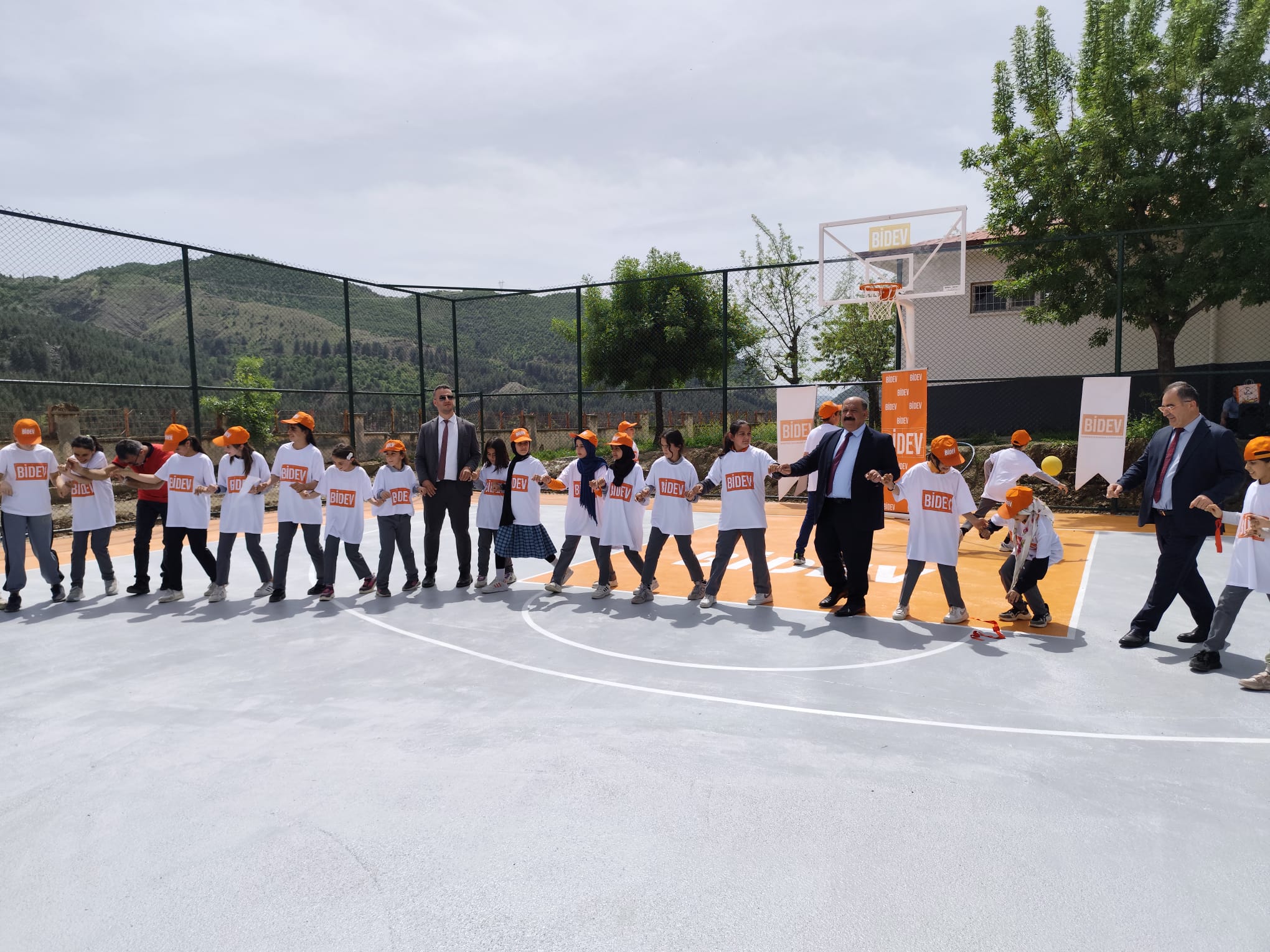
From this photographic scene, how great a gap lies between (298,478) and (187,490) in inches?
45.2

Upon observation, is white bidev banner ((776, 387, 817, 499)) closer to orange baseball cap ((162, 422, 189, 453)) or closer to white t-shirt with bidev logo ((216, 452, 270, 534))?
white t-shirt with bidev logo ((216, 452, 270, 534))

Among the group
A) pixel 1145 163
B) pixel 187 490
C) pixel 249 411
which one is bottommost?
pixel 187 490

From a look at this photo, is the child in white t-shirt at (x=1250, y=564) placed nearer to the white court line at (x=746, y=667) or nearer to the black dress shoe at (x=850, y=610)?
the white court line at (x=746, y=667)

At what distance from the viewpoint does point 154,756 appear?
4.37 meters

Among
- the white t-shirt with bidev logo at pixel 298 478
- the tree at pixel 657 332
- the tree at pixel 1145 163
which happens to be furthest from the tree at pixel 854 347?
the white t-shirt with bidev logo at pixel 298 478

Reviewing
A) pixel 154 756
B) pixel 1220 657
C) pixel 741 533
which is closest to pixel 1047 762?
pixel 1220 657

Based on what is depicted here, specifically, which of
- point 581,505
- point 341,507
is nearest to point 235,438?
point 341,507

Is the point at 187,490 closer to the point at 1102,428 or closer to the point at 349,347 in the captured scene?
the point at 349,347

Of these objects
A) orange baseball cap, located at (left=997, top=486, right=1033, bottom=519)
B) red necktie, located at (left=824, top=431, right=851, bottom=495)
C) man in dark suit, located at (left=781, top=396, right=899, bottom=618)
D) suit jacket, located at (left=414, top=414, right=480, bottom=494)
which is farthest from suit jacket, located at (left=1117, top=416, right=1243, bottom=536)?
suit jacket, located at (left=414, top=414, right=480, bottom=494)

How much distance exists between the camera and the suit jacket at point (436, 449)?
8797 mm

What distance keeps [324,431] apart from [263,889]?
2695 centimetres

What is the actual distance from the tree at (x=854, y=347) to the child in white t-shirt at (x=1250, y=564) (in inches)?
773

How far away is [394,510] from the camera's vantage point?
8594mm

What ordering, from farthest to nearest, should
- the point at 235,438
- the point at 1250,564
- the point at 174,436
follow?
1. the point at 174,436
2. the point at 235,438
3. the point at 1250,564
